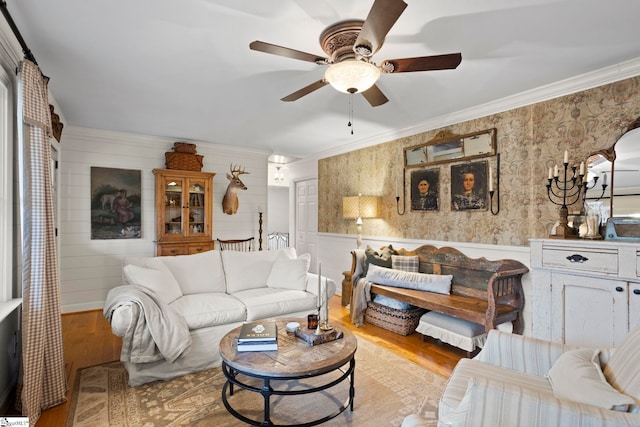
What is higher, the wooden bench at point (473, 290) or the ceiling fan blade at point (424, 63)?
the ceiling fan blade at point (424, 63)

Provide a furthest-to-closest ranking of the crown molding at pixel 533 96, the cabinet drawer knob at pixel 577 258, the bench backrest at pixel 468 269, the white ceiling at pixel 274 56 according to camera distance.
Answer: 1. the bench backrest at pixel 468 269
2. the crown molding at pixel 533 96
3. the cabinet drawer knob at pixel 577 258
4. the white ceiling at pixel 274 56

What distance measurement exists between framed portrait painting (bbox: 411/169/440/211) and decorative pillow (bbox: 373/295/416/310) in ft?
3.86

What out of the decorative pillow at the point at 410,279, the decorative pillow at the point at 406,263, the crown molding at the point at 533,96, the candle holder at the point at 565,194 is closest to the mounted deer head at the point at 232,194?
the crown molding at the point at 533,96

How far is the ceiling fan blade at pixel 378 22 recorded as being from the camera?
1.42 metres

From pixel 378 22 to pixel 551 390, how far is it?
1922 millimetres

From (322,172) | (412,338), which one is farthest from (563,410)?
(322,172)

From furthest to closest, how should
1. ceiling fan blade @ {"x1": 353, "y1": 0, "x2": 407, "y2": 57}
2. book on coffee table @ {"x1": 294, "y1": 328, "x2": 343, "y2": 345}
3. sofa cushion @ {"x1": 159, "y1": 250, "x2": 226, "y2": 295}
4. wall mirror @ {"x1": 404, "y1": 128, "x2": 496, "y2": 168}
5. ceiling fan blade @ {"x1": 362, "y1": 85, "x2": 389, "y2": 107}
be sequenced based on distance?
wall mirror @ {"x1": 404, "y1": 128, "x2": 496, "y2": 168} → sofa cushion @ {"x1": 159, "y1": 250, "x2": 226, "y2": 295} → ceiling fan blade @ {"x1": 362, "y1": 85, "x2": 389, "y2": 107} → book on coffee table @ {"x1": 294, "y1": 328, "x2": 343, "y2": 345} → ceiling fan blade @ {"x1": 353, "y1": 0, "x2": 407, "y2": 57}

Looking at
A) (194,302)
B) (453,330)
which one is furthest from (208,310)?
(453,330)

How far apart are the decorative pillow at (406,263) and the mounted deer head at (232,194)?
9.04ft

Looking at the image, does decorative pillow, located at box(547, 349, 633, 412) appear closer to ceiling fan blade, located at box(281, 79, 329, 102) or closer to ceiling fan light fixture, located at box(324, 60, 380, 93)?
ceiling fan light fixture, located at box(324, 60, 380, 93)

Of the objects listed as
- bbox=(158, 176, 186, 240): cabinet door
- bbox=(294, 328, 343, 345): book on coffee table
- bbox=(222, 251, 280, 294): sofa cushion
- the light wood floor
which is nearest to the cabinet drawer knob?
the light wood floor

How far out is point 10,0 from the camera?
1802 mm

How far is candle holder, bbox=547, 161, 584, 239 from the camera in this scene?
2.71 m

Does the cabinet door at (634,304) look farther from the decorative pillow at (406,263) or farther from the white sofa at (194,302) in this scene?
the white sofa at (194,302)
